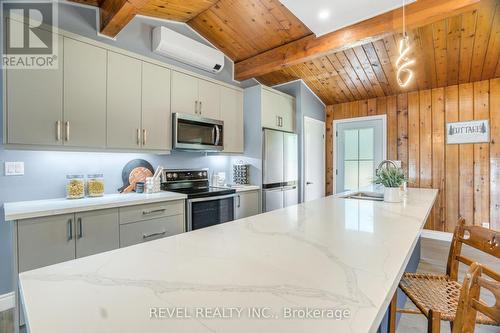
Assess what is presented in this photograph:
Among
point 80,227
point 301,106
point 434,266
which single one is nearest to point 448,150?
point 434,266

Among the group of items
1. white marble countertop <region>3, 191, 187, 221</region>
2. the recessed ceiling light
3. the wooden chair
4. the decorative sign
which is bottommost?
the wooden chair

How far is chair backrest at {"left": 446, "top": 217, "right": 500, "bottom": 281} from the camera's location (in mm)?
1218

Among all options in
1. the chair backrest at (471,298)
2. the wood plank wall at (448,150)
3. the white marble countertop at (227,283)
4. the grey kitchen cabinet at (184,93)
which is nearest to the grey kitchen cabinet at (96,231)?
Result: the white marble countertop at (227,283)

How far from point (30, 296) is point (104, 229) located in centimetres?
148

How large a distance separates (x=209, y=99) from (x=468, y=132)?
12.4 ft

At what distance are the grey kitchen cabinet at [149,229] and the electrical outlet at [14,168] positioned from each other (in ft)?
3.16

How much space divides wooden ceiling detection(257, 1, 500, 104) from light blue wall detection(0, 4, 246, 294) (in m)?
2.04

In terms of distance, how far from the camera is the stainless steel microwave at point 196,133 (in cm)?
277

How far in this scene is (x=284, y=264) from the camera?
83 cm

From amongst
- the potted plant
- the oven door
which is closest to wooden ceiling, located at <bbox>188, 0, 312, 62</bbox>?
the potted plant

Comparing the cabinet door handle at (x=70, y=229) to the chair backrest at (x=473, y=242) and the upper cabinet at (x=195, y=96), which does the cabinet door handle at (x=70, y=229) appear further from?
the chair backrest at (x=473, y=242)

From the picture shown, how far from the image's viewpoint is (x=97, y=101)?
7.32 feet

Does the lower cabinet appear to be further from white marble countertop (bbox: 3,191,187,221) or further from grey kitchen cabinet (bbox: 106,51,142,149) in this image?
grey kitchen cabinet (bbox: 106,51,142,149)

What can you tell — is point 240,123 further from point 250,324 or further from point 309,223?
point 250,324
